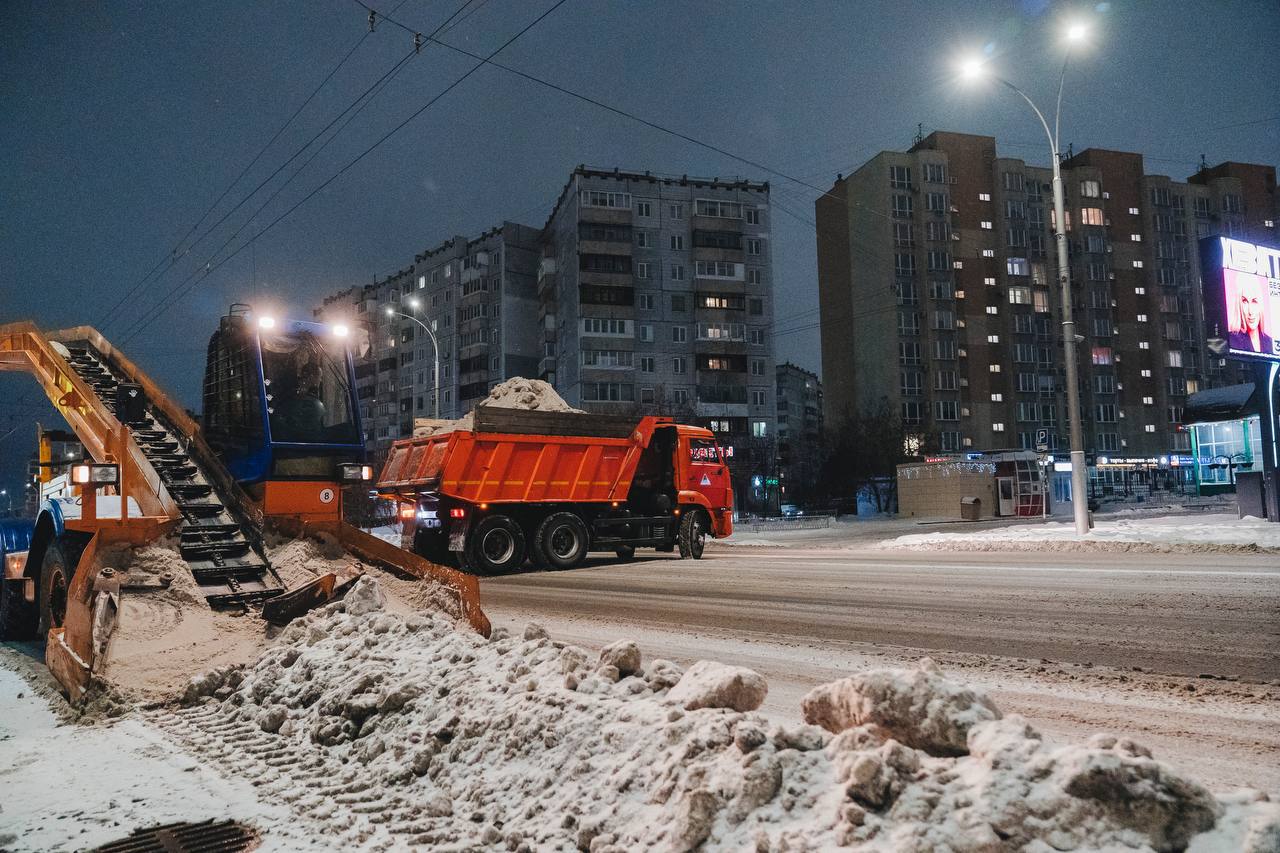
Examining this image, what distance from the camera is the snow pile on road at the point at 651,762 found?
2.31 m

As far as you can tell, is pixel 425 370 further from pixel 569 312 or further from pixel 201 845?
pixel 201 845

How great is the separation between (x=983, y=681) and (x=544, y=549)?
39.7 ft

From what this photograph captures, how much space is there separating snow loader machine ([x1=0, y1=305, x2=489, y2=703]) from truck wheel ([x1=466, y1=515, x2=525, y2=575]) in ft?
22.4

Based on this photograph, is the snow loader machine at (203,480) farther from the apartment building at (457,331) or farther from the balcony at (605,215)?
the apartment building at (457,331)

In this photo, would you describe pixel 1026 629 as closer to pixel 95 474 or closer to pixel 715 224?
pixel 95 474

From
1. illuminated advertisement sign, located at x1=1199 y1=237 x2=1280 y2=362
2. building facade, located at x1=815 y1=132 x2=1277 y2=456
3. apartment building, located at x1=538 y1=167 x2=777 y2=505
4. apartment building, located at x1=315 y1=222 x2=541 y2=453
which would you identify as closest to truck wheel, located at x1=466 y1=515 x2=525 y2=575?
illuminated advertisement sign, located at x1=1199 y1=237 x2=1280 y2=362

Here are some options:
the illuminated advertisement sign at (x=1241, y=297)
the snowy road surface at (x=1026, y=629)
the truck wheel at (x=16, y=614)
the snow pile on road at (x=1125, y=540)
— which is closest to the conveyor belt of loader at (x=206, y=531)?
the truck wheel at (x=16, y=614)

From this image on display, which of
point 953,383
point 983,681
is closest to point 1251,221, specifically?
point 953,383

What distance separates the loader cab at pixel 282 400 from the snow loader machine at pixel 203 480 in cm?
2

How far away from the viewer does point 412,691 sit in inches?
182

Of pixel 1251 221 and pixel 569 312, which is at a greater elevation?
pixel 1251 221

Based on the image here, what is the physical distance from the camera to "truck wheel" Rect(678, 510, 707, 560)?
18.5 m

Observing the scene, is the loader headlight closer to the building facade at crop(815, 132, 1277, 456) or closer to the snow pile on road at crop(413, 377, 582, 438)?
the snow pile on road at crop(413, 377, 582, 438)

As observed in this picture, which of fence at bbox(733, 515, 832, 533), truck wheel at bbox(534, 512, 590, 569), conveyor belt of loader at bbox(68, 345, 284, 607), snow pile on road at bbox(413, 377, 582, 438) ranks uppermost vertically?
snow pile on road at bbox(413, 377, 582, 438)
